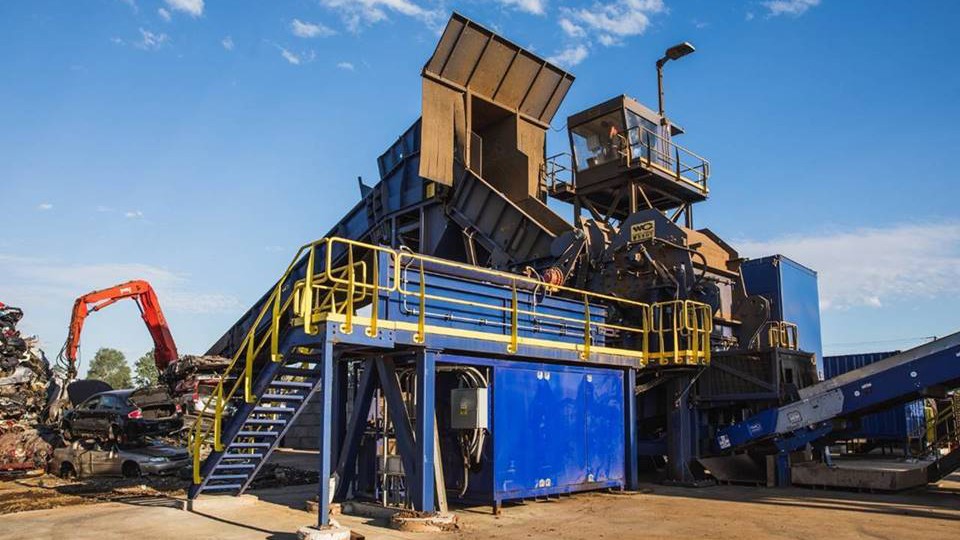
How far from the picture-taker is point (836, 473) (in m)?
13.4

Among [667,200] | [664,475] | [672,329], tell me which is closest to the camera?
[672,329]

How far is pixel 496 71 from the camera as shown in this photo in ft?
63.0

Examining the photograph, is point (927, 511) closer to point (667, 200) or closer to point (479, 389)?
point (479, 389)

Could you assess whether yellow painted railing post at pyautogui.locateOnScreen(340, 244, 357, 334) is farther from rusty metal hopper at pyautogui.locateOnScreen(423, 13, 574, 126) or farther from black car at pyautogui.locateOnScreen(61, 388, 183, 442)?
black car at pyautogui.locateOnScreen(61, 388, 183, 442)

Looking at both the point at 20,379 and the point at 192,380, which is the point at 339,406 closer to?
the point at 192,380

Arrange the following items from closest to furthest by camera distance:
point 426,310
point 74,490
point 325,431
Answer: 1. point 325,431
2. point 426,310
3. point 74,490

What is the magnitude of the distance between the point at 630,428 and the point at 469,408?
420 cm

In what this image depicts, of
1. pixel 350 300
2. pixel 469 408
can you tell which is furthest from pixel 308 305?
pixel 469 408

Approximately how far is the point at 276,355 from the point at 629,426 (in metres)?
6.94

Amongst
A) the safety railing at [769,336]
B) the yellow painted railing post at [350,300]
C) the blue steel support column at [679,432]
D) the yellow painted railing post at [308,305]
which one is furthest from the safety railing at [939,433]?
the yellow painted railing post at [308,305]

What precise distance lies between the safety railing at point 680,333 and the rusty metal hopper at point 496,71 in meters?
7.82

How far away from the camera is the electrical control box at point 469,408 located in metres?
10.9

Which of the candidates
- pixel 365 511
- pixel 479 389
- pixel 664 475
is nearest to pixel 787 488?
pixel 664 475

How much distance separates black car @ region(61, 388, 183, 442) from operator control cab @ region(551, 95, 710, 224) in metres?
12.2
